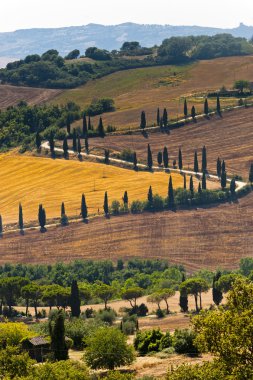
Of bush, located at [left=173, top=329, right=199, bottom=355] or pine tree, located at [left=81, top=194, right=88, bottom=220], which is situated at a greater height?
bush, located at [left=173, top=329, right=199, bottom=355]

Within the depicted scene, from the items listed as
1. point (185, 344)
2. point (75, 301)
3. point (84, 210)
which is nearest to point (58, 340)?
point (185, 344)

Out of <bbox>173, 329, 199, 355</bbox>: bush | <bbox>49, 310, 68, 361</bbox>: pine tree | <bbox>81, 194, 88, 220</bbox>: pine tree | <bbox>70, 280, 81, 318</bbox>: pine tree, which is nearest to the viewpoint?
<bbox>49, 310, 68, 361</bbox>: pine tree

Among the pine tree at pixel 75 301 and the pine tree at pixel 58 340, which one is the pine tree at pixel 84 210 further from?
the pine tree at pixel 58 340

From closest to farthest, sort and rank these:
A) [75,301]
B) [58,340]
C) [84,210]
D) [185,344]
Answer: [58,340] < [185,344] < [75,301] < [84,210]

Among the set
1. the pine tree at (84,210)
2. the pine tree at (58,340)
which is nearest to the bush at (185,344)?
the pine tree at (58,340)

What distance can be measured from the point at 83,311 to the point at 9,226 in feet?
231

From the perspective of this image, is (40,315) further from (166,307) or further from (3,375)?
(3,375)

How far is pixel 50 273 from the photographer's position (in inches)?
6644

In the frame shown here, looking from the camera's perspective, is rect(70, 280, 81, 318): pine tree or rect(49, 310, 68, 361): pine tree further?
rect(70, 280, 81, 318): pine tree

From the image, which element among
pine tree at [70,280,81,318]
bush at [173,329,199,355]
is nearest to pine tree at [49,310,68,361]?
bush at [173,329,199,355]

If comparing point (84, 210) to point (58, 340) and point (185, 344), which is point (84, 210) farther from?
point (185, 344)

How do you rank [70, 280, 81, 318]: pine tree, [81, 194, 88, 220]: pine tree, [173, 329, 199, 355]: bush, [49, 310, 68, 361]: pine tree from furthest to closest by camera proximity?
[81, 194, 88, 220]: pine tree < [70, 280, 81, 318]: pine tree < [173, 329, 199, 355]: bush < [49, 310, 68, 361]: pine tree

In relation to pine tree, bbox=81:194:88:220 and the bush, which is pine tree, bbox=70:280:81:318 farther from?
pine tree, bbox=81:194:88:220

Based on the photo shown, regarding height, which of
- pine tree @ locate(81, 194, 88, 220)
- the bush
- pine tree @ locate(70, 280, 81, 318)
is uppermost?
the bush
